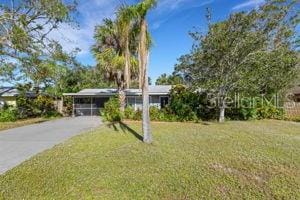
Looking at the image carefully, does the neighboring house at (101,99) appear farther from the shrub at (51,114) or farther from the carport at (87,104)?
the shrub at (51,114)

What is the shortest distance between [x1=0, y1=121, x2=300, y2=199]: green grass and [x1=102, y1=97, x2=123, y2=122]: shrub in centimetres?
900

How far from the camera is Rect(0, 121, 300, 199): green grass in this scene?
18.5ft

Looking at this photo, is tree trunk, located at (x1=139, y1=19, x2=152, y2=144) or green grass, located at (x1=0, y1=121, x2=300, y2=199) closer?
green grass, located at (x1=0, y1=121, x2=300, y2=199)

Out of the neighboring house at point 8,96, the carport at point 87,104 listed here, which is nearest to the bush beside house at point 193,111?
the carport at point 87,104

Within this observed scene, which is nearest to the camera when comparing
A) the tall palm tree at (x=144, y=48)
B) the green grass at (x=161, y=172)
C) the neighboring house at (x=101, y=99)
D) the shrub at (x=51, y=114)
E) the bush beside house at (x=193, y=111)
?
the green grass at (x=161, y=172)

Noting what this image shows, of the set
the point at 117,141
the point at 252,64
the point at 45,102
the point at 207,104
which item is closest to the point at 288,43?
the point at 252,64

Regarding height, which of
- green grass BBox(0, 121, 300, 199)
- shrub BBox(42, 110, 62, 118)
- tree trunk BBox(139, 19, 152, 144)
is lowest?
green grass BBox(0, 121, 300, 199)

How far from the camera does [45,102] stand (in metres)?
25.9

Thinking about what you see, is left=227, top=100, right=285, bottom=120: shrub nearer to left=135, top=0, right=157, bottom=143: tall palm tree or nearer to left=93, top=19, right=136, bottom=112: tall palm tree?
left=93, top=19, right=136, bottom=112: tall palm tree

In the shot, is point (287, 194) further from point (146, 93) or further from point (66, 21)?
point (66, 21)

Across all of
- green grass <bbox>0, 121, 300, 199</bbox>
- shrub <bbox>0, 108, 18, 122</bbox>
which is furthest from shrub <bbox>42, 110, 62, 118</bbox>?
green grass <bbox>0, 121, 300, 199</bbox>

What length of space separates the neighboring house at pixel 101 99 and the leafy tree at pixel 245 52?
802 centimetres

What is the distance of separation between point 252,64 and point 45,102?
736 inches

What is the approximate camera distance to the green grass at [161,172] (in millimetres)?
5648
